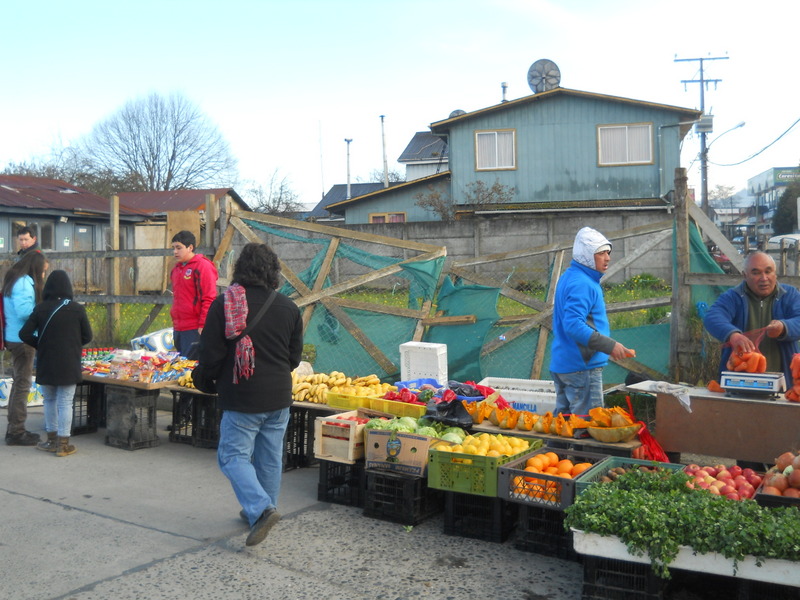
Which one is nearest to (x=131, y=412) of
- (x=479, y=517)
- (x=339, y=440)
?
(x=339, y=440)

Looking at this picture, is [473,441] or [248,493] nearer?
[248,493]

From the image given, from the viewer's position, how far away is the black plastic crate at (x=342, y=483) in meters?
6.01

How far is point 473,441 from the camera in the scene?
18.6ft

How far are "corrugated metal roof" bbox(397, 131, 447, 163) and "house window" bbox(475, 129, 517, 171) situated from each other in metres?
17.6

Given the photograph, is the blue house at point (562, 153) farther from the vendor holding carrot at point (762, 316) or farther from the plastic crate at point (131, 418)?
the vendor holding carrot at point (762, 316)

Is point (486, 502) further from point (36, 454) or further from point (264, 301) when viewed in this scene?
point (36, 454)

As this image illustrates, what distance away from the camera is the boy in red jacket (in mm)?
7898

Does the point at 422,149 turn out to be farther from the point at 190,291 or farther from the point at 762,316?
the point at 762,316

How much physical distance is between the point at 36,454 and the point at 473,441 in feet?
15.3

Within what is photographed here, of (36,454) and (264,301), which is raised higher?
(264,301)

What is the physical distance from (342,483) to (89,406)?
157 inches

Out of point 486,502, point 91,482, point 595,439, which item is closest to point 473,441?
point 486,502

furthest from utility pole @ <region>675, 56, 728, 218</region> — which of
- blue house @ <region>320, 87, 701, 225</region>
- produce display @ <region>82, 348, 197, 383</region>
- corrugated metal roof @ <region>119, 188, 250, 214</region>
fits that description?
produce display @ <region>82, 348, 197, 383</region>

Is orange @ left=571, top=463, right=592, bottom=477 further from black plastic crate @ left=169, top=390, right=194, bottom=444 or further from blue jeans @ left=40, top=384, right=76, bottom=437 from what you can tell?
blue jeans @ left=40, top=384, right=76, bottom=437
